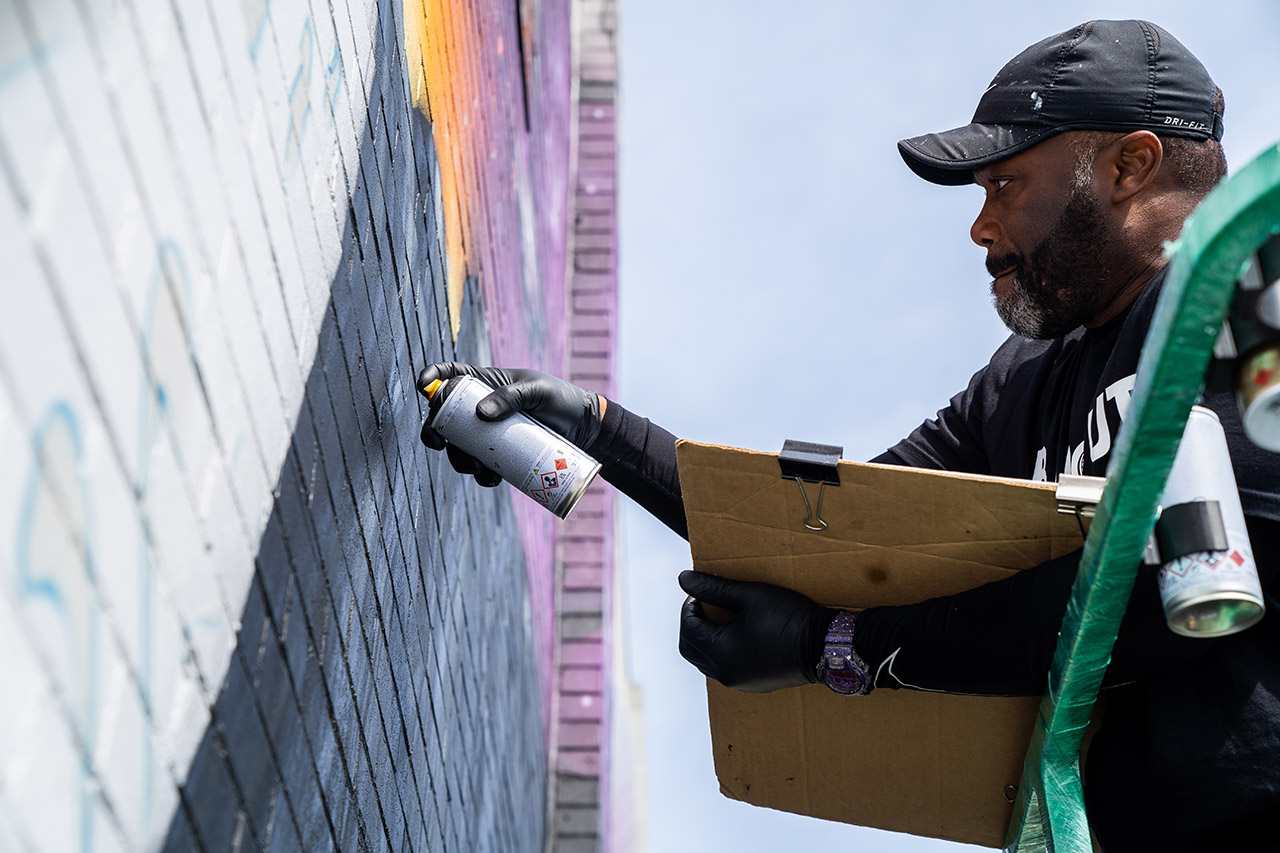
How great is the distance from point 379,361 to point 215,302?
0.97 metres

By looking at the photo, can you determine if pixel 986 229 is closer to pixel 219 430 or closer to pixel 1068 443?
pixel 1068 443

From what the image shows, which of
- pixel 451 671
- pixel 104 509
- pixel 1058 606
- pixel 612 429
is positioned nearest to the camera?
pixel 104 509

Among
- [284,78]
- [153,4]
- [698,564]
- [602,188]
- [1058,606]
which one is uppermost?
[602,188]

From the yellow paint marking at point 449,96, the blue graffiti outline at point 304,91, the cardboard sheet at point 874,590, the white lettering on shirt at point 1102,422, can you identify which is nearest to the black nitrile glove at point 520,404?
the cardboard sheet at point 874,590

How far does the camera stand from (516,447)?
8.64 ft

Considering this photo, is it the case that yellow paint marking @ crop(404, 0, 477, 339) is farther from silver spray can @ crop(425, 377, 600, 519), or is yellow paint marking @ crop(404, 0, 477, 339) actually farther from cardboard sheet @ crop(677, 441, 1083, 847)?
cardboard sheet @ crop(677, 441, 1083, 847)

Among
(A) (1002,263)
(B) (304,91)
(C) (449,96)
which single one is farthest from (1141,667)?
(C) (449,96)

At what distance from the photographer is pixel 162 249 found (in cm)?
140

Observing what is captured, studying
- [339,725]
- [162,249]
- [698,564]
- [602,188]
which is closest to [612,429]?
[698,564]

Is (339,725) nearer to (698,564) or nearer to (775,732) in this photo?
(698,564)

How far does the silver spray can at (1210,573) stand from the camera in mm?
1699

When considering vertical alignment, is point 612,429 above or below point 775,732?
above

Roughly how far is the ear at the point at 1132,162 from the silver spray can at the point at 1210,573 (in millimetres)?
1051

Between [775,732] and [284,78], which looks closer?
[284,78]
